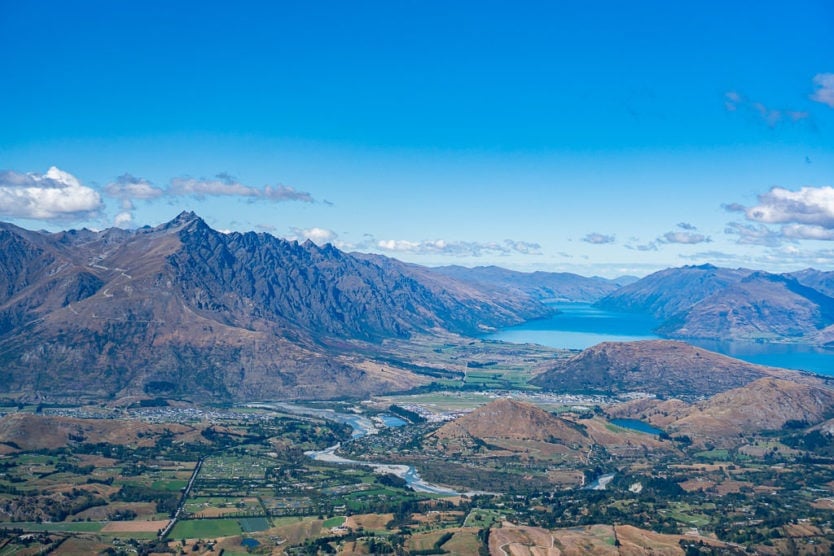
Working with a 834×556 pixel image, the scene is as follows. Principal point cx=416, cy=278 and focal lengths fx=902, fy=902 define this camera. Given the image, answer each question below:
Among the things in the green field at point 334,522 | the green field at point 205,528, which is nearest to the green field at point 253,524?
the green field at point 205,528

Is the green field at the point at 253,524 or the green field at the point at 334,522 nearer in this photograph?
the green field at the point at 253,524

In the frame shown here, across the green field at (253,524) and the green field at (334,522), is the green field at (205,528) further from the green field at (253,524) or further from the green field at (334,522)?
the green field at (334,522)

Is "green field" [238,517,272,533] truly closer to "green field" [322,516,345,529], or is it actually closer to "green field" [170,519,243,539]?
"green field" [170,519,243,539]

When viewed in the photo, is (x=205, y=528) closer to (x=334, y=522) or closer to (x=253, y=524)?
(x=253, y=524)

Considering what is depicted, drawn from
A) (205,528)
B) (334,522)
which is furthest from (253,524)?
(334,522)

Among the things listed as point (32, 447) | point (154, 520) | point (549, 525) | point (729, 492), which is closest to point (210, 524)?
point (154, 520)

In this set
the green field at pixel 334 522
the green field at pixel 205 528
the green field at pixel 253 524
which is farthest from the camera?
the green field at pixel 334 522

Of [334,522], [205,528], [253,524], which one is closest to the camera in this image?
[205,528]

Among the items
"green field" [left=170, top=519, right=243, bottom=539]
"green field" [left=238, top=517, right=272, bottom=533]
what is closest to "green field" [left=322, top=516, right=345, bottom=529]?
"green field" [left=238, top=517, right=272, bottom=533]
